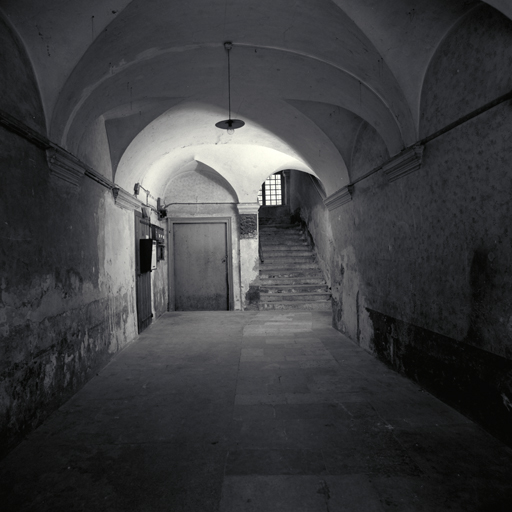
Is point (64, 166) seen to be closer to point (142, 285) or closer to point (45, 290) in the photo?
point (45, 290)

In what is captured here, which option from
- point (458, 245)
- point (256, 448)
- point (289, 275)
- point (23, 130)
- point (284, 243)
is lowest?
point (256, 448)

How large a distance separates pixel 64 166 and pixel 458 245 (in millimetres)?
4191

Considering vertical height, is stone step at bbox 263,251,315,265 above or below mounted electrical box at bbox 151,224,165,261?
below

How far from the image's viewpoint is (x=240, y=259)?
35.1ft

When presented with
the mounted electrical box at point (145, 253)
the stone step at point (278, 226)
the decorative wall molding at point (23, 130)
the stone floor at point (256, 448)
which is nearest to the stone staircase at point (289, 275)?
the stone step at point (278, 226)

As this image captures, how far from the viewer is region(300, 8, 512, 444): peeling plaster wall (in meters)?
2.94

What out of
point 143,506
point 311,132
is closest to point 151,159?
point 311,132

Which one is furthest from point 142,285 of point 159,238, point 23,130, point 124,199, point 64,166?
point 23,130

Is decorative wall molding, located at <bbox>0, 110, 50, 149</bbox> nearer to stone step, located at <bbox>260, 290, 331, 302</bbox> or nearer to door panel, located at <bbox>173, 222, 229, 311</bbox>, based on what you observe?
door panel, located at <bbox>173, 222, 229, 311</bbox>

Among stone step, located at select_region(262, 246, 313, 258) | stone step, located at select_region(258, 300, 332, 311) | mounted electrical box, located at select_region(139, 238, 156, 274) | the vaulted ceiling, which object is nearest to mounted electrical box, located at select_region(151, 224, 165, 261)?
mounted electrical box, located at select_region(139, 238, 156, 274)

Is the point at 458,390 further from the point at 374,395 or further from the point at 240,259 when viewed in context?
the point at 240,259

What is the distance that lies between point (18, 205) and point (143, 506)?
2.63 m

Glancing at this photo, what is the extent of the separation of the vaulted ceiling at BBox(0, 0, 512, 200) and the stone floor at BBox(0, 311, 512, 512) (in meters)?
2.95

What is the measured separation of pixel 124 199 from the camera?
6559 millimetres
